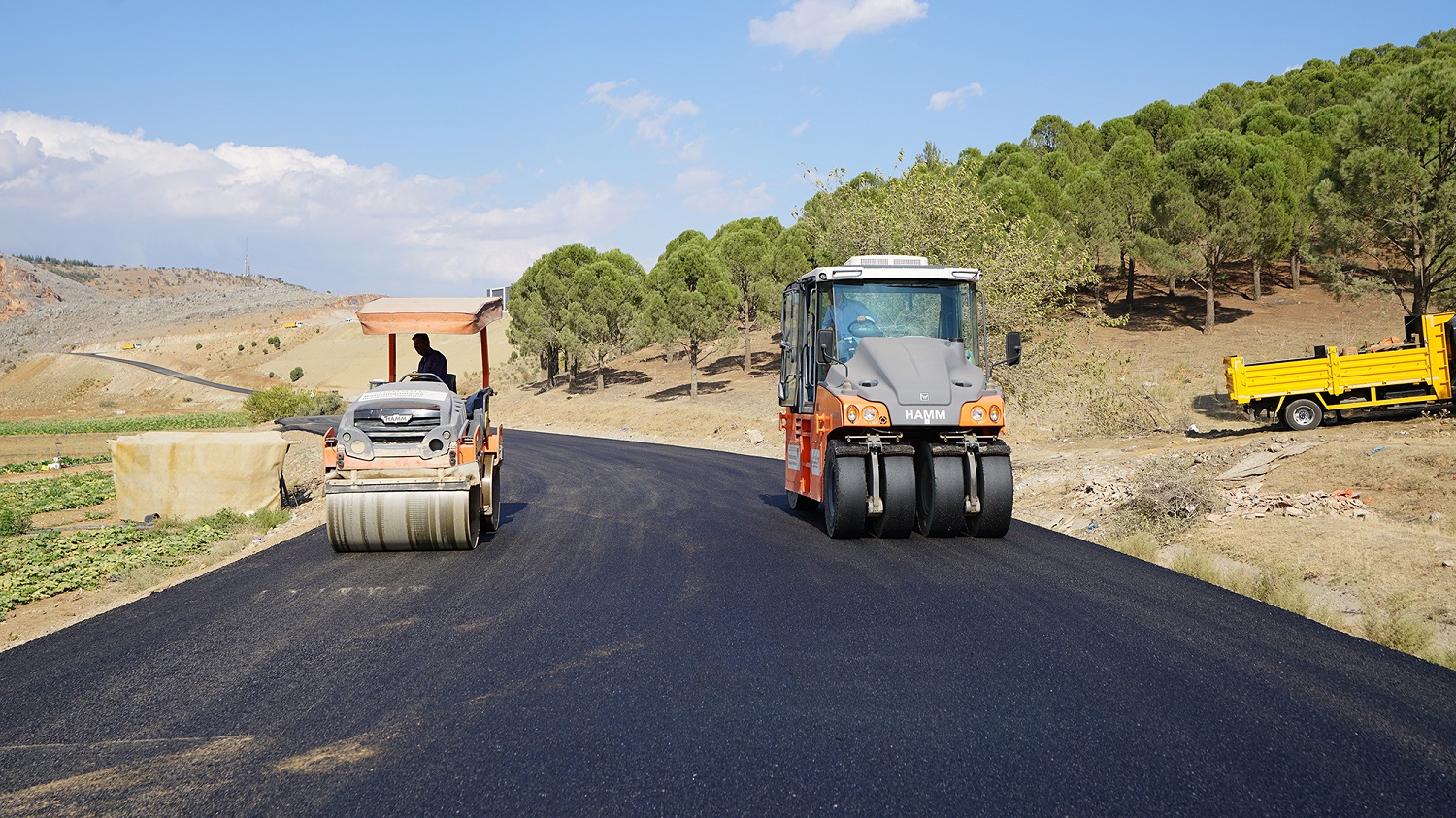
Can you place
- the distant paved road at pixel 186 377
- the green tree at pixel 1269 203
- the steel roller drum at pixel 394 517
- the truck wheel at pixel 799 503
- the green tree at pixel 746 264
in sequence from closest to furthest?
the steel roller drum at pixel 394 517 → the truck wheel at pixel 799 503 → the green tree at pixel 1269 203 → the green tree at pixel 746 264 → the distant paved road at pixel 186 377

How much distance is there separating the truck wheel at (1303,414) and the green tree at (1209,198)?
1876cm

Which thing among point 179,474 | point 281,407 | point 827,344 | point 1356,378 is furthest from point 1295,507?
point 281,407

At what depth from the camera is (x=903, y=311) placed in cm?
1123

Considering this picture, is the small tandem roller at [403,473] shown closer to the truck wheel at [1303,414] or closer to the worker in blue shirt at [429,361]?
the worker in blue shirt at [429,361]

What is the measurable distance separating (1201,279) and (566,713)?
158 ft

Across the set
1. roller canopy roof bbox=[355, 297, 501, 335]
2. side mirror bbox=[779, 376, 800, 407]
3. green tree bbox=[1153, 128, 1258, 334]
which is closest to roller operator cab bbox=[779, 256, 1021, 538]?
side mirror bbox=[779, 376, 800, 407]

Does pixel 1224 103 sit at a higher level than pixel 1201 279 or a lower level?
higher

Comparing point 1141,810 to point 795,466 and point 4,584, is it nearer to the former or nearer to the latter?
point 795,466

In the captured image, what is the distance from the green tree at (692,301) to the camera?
1816 inches

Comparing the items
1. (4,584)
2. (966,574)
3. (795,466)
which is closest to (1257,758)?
(966,574)

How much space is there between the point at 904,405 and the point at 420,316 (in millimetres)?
5724

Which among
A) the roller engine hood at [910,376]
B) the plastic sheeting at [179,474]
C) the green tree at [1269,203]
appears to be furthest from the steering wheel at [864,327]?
the green tree at [1269,203]

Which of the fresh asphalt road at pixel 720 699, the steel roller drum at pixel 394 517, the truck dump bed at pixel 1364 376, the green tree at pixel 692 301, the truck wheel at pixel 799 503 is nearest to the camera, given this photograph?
the fresh asphalt road at pixel 720 699

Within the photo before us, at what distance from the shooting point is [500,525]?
12.4m
